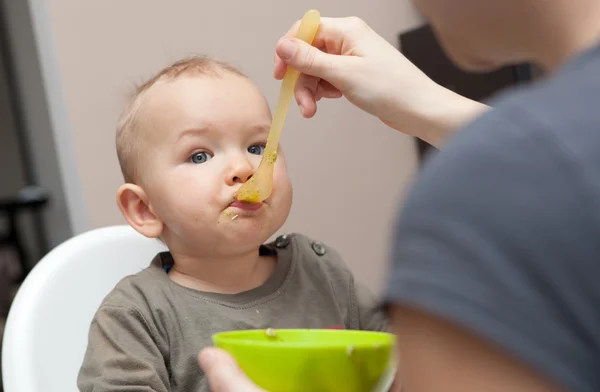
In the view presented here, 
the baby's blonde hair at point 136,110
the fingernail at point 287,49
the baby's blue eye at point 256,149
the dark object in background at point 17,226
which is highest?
the fingernail at point 287,49

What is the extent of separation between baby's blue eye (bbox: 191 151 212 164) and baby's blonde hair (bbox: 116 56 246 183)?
8cm

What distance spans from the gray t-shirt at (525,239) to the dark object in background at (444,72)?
1.44m

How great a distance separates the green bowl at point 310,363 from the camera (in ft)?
1.68

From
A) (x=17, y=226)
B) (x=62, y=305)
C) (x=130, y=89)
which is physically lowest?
(x=17, y=226)

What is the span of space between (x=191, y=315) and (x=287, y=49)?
12.2 inches

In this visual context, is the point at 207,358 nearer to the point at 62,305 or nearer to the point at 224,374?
the point at 224,374

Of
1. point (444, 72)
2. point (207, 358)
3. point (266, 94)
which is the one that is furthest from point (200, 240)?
point (444, 72)

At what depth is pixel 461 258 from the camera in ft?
0.92

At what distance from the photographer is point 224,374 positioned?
0.49 metres

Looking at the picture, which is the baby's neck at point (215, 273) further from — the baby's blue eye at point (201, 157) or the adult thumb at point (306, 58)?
the adult thumb at point (306, 58)

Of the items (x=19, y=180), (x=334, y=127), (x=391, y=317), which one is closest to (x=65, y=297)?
(x=391, y=317)

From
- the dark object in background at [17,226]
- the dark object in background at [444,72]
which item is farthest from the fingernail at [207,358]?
the dark object in background at [17,226]

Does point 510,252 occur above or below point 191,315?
above

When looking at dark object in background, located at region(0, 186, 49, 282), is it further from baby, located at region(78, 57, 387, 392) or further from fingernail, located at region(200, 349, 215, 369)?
fingernail, located at region(200, 349, 215, 369)
